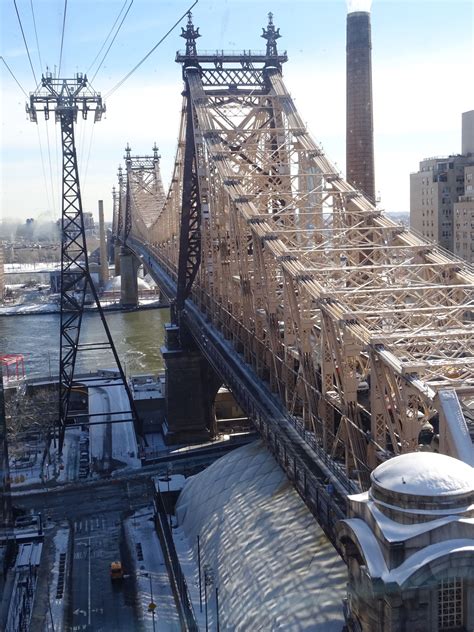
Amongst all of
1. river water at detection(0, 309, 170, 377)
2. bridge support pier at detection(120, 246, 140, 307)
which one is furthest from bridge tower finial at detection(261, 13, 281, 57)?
bridge support pier at detection(120, 246, 140, 307)

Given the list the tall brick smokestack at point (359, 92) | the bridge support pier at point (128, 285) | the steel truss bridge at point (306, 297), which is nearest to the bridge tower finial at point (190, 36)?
the steel truss bridge at point (306, 297)

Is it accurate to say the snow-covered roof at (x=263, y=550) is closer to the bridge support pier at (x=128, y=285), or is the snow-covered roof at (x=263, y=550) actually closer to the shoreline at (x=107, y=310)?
the shoreline at (x=107, y=310)

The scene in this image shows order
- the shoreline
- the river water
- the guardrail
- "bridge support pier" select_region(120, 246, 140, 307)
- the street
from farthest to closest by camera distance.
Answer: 1. "bridge support pier" select_region(120, 246, 140, 307)
2. the shoreline
3. the river water
4. the street
5. the guardrail

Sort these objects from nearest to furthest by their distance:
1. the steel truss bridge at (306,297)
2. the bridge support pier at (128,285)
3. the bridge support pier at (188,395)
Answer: the steel truss bridge at (306,297)
the bridge support pier at (188,395)
the bridge support pier at (128,285)

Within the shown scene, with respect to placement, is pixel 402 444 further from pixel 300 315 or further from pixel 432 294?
pixel 432 294

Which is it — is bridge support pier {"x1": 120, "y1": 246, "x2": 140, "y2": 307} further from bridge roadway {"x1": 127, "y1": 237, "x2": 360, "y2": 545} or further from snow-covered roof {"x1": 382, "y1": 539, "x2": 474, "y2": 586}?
snow-covered roof {"x1": 382, "y1": 539, "x2": 474, "y2": 586}
